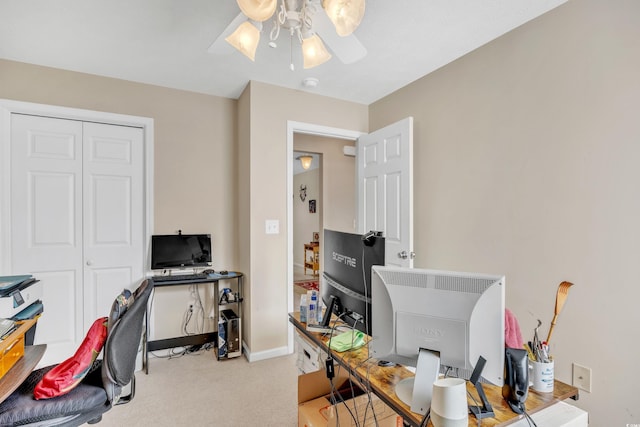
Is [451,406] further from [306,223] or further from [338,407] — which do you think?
[306,223]

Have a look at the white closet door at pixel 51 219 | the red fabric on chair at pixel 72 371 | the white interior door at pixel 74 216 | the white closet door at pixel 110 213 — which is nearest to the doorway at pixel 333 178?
the white closet door at pixel 110 213

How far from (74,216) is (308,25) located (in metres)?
2.54

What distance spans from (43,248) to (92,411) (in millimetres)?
1895

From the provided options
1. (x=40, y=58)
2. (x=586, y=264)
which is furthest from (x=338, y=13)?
(x=40, y=58)

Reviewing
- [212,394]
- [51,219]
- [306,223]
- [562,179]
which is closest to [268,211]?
[212,394]

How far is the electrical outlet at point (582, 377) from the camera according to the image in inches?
69.0

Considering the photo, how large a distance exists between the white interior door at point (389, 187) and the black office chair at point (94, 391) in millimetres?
1994

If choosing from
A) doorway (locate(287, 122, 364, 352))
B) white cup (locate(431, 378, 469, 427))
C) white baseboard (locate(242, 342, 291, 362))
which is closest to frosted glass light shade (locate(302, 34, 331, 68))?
white cup (locate(431, 378, 469, 427))

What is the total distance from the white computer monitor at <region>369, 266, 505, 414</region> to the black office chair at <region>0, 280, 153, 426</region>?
1.13m

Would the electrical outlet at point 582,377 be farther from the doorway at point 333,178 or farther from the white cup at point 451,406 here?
the doorway at point 333,178

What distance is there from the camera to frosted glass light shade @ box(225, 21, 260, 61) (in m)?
1.56

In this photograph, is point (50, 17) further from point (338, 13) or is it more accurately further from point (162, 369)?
point (162, 369)

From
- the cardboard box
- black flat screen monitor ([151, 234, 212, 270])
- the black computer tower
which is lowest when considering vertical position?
the black computer tower

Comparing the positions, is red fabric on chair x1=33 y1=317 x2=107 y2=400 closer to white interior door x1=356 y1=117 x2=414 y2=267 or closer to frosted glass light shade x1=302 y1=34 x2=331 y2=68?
frosted glass light shade x1=302 y1=34 x2=331 y2=68
